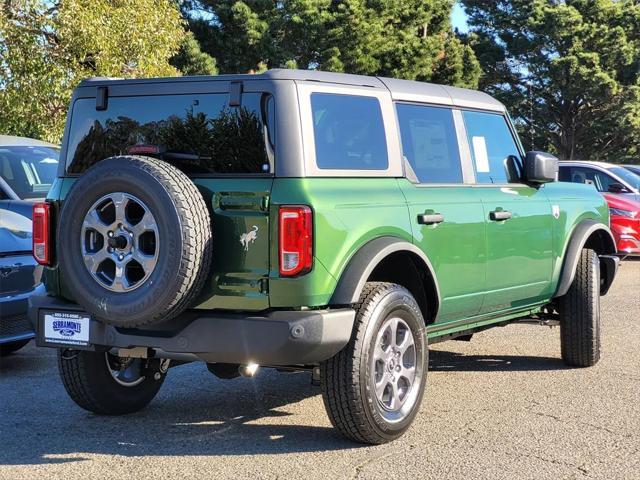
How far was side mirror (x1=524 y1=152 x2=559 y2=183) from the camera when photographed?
6.29 metres

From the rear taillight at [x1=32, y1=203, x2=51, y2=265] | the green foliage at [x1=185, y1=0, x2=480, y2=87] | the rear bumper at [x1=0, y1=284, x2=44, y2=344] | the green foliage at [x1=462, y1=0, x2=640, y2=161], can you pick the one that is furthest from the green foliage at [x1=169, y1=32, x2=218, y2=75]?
the rear taillight at [x1=32, y1=203, x2=51, y2=265]

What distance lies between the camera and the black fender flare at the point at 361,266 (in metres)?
4.57

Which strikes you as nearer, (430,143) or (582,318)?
(430,143)

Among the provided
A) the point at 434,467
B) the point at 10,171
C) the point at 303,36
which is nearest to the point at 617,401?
the point at 434,467

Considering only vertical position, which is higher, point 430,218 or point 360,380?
point 430,218

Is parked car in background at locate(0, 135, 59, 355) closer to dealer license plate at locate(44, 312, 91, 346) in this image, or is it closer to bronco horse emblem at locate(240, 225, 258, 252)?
dealer license plate at locate(44, 312, 91, 346)

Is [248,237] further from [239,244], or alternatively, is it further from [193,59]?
[193,59]

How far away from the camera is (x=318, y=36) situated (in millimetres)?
31906

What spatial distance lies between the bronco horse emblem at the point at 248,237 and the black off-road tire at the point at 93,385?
139cm

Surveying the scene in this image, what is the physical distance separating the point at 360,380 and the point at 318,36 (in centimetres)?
2831

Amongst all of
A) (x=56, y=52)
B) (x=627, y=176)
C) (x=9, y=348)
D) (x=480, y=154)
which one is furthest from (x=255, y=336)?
(x=56, y=52)

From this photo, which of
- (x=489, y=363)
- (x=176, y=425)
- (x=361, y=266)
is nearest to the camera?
(x=361, y=266)

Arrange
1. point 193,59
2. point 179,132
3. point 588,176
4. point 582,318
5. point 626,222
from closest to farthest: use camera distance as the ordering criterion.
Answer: point 179,132, point 582,318, point 626,222, point 588,176, point 193,59

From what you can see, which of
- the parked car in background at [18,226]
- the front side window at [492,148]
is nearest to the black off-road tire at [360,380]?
the front side window at [492,148]
